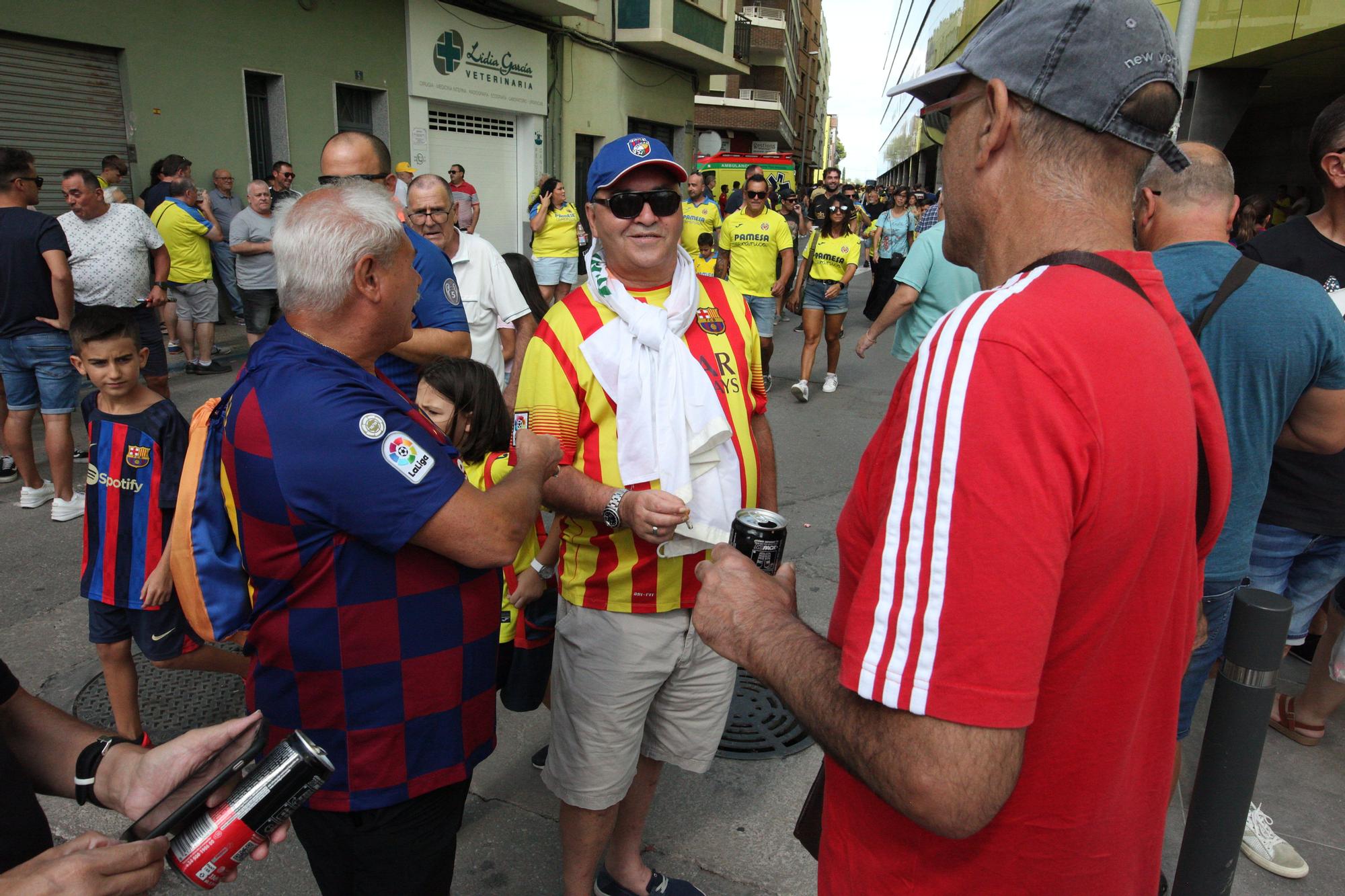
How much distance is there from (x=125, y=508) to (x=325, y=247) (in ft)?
5.94

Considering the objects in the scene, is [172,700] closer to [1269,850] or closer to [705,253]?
[1269,850]

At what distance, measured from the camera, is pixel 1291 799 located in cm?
312

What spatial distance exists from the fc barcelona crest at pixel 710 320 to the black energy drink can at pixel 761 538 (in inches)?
40.2

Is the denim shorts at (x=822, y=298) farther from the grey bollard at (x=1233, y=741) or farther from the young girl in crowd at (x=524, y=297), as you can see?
the grey bollard at (x=1233, y=741)

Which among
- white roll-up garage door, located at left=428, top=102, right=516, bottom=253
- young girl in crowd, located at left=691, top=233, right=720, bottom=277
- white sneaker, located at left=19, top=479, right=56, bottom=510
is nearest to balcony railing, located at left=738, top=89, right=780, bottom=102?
white roll-up garage door, located at left=428, top=102, right=516, bottom=253

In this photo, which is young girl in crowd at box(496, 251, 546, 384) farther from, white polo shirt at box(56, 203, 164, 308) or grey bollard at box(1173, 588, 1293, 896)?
grey bollard at box(1173, 588, 1293, 896)

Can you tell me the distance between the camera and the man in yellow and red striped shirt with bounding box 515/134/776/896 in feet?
7.38

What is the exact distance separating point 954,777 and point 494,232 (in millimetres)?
17425

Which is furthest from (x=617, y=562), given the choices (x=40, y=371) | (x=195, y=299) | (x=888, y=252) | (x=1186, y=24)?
(x=888, y=252)

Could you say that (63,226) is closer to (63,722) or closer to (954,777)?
(63,722)

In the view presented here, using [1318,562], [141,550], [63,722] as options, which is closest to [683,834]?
[63,722]

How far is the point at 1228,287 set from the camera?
2324 millimetres

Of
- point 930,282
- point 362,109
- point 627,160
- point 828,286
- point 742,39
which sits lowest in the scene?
point 828,286

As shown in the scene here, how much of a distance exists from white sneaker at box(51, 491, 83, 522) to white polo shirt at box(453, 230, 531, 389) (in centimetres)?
288
